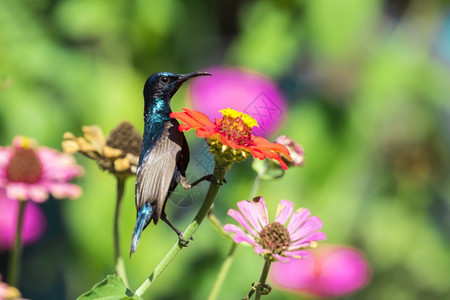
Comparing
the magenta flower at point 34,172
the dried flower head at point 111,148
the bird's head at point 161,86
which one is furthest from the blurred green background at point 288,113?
the bird's head at point 161,86

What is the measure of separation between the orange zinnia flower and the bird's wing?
0.02 m

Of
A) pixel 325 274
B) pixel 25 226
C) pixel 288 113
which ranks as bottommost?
pixel 25 226

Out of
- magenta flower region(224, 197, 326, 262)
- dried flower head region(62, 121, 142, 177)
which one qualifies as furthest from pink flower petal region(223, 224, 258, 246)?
dried flower head region(62, 121, 142, 177)

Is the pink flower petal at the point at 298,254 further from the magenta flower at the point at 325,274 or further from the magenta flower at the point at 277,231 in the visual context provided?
the magenta flower at the point at 325,274

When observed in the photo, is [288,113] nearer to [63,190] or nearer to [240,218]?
[63,190]

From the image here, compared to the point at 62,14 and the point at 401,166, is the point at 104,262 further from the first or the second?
the point at 401,166

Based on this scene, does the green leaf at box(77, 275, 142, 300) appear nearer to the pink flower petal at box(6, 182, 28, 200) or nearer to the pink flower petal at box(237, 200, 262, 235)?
the pink flower petal at box(237, 200, 262, 235)

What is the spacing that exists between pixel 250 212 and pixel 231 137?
0.13 feet

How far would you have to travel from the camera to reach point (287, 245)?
361 millimetres

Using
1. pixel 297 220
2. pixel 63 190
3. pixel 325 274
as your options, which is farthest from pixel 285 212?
pixel 325 274

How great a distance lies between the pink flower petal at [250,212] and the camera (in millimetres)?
345

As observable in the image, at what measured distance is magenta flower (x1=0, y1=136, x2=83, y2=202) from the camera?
0.52m

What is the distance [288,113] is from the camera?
137 centimetres

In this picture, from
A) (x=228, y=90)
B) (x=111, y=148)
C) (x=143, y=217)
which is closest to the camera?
(x=143, y=217)
